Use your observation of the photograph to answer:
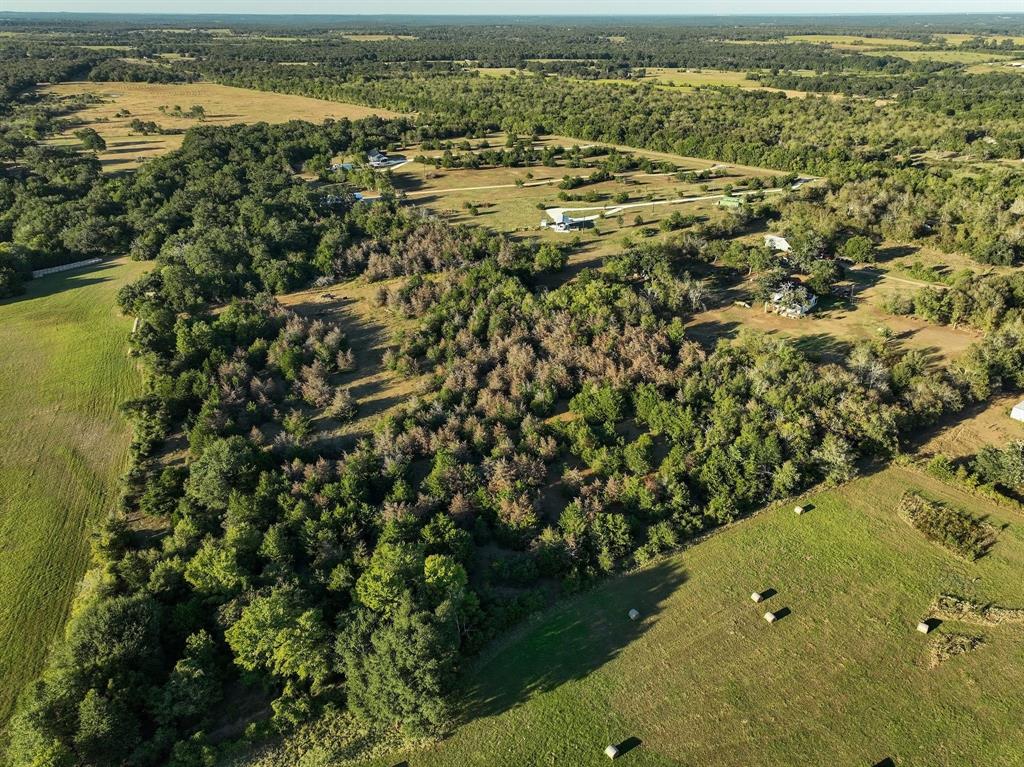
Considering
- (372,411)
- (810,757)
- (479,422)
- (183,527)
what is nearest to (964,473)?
(810,757)

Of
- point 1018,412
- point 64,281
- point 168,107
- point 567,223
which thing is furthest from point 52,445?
point 168,107

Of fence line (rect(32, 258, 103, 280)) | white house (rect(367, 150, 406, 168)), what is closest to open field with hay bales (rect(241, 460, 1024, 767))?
fence line (rect(32, 258, 103, 280))

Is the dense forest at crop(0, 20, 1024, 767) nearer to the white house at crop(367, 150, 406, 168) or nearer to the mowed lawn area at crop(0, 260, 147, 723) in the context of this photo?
the mowed lawn area at crop(0, 260, 147, 723)

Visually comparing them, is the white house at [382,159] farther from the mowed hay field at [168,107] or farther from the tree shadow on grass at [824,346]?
the tree shadow on grass at [824,346]

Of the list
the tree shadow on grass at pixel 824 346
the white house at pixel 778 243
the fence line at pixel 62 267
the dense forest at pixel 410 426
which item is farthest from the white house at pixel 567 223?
the fence line at pixel 62 267

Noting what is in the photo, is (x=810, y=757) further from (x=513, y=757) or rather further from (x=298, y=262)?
(x=298, y=262)
